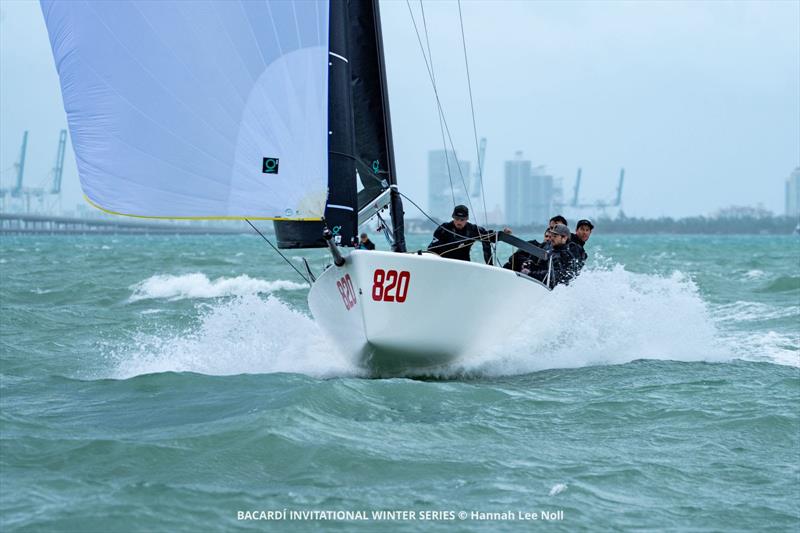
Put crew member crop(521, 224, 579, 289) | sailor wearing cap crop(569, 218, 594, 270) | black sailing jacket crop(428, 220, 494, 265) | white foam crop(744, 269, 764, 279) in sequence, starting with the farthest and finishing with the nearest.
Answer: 1. white foam crop(744, 269, 764, 279)
2. sailor wearing cap crop(569, 218, 594, 270)
3. crew member crop(521, 224, 579, 289)
4. black sailing jacket crop(428, 220, 494, 265)

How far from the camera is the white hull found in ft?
25.3

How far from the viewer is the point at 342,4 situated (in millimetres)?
8125

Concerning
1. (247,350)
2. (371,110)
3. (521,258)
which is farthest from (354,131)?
(247,350)

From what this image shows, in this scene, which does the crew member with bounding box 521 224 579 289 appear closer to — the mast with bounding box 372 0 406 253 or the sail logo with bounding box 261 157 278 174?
the mast with bounding box 372 0 406 253

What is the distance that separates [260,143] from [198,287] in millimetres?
13925

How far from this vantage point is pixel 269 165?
7.48m

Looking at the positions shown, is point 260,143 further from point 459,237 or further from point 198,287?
point 198,287

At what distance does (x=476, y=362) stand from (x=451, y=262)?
1024 mm

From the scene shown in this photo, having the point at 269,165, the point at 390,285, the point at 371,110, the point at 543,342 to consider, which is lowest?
the point at 543,342

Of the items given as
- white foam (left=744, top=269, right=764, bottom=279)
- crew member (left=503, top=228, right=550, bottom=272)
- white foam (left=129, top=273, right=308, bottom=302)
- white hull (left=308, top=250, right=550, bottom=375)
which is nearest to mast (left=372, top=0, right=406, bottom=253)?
white hull (left=308, top=250, right=550, bottom=375)

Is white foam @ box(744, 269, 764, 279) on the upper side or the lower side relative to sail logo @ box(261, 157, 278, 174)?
lower

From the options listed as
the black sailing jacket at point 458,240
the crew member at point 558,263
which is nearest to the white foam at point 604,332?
the crew member at point 558,263

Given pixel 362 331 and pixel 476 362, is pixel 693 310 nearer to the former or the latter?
pixel 476 362

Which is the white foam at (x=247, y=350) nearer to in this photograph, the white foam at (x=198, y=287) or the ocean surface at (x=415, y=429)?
the ocean surface at (x=415, y=429)
